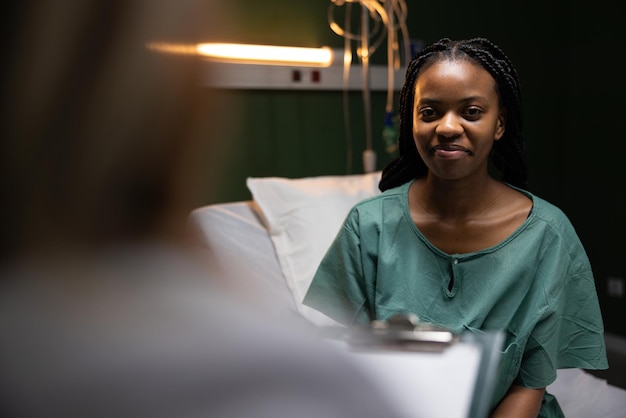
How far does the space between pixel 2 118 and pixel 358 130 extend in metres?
2.67

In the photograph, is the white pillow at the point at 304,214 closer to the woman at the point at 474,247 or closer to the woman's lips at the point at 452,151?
the woman at the point at 474,247

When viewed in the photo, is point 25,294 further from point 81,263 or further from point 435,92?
point 435,92

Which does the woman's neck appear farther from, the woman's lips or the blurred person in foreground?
the blurred person in foreground

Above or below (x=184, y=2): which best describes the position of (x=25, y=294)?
below

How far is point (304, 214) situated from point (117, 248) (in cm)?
182

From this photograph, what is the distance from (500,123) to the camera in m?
1.29

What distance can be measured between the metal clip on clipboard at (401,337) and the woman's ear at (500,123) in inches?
39.8

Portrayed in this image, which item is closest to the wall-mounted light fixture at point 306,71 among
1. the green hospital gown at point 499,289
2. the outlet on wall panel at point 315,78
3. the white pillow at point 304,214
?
the outlet on wall panel at point 315,78

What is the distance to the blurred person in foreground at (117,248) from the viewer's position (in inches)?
9.1

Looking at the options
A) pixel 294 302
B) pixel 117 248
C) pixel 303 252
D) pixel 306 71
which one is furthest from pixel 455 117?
pixel 306 71

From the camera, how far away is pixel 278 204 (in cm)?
213

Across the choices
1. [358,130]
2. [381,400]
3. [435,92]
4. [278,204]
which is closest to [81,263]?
[381,400]

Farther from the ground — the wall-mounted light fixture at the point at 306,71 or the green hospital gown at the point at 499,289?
the wall-mounted light fixture at the point at 306,71

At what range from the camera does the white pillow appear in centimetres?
201
